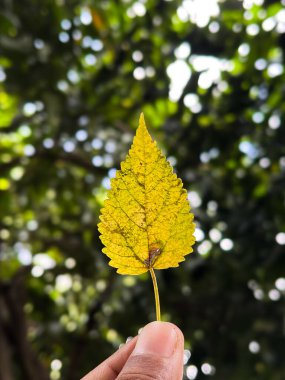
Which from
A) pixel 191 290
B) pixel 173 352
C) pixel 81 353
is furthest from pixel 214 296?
pixel 173 352

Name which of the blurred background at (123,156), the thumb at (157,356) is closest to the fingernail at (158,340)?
the thumb at (157,356)

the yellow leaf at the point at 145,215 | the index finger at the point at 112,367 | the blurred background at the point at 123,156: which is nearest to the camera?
the yellow leaf at the point at 145,215

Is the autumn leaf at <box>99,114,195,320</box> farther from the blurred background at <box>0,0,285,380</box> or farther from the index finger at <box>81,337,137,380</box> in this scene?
the blurred background at <box>0,0,285,380</box>

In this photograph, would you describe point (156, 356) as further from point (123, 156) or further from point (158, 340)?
point (123, 156)

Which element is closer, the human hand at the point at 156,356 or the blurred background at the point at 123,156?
the human hand at the point at 156,356

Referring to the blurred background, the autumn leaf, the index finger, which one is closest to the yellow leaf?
the autumn leaf

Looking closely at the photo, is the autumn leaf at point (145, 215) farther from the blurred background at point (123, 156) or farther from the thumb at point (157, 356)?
the blurred background at point (123, 156)

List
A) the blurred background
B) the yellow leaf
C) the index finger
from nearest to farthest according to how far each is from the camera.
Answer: the yellow leaf → the index finger → the blurred background

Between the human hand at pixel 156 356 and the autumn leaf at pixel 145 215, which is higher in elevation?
the autumn leaf at pixel 145 215
